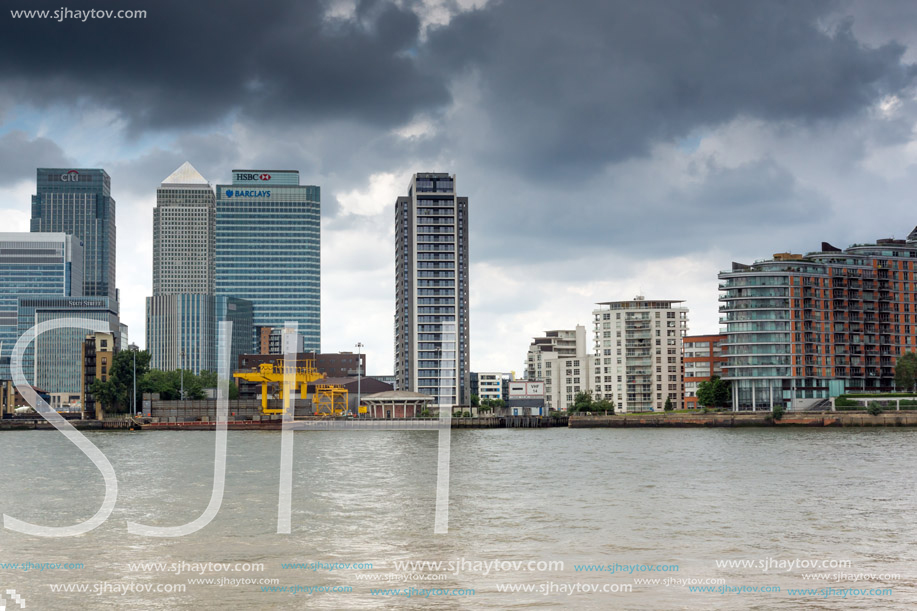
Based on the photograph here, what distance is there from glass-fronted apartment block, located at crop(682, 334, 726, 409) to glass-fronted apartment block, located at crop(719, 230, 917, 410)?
63.1 feet

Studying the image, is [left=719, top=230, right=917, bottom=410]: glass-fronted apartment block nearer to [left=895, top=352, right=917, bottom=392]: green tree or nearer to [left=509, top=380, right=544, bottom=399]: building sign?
[left=895, top=352, right=917, bottom=392]: green tree

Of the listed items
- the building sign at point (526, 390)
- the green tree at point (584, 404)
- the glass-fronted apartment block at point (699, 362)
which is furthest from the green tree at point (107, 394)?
the glass-fronted apartment block at point (699, 362)

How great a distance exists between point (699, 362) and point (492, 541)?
160 metres

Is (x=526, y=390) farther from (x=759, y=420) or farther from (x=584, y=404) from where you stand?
(x=759, y=420)

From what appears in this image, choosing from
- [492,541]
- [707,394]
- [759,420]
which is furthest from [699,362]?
[492,541]

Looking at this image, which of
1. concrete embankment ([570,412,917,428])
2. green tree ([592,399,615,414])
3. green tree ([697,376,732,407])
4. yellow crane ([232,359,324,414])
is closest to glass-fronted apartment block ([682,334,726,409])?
green tree ([697,376,732,407])

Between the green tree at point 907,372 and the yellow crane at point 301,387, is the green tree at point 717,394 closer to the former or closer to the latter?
the green tree at point 907,372

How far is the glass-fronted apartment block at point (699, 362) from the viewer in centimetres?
18212

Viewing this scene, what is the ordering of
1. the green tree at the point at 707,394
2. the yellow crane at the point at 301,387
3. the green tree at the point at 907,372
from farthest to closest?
the green tree at the point at 707,394, the green tree at the point at 907,372, the yellow crane at the point at 301,387

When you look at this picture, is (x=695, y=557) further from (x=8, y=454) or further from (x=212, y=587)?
(x=8, y=454)

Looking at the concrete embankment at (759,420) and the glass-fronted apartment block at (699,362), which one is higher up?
the glass-fronted apartment block at (699,362)

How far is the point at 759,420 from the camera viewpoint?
140125mm

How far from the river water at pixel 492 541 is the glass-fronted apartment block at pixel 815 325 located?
10072 cm

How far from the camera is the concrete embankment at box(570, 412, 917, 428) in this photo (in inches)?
5281
